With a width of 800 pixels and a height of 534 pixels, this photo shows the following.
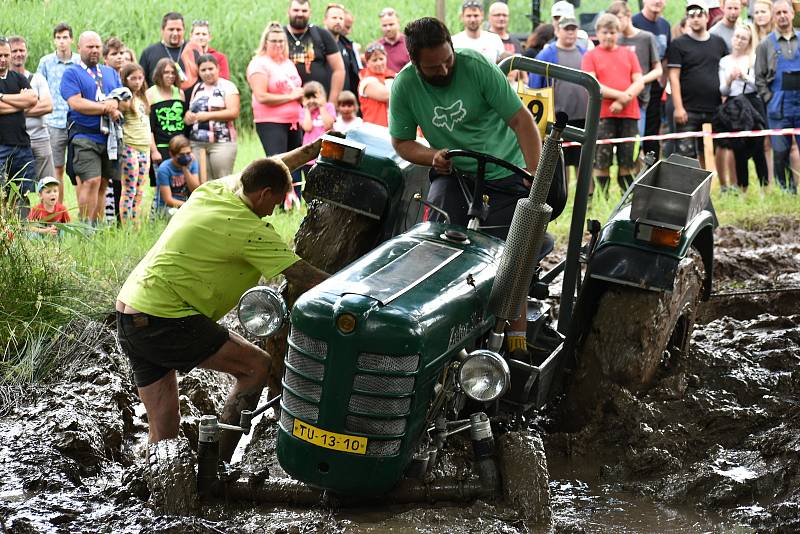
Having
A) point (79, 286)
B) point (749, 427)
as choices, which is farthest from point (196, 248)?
point (749, 427)

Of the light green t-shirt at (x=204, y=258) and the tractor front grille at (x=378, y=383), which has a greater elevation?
the light green t-shirt at (x=204, y=258)

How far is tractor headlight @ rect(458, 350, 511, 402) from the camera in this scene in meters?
3.93

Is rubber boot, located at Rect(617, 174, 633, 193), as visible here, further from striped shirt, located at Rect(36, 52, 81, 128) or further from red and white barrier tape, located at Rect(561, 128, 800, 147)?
striped shirt, located at Rect(36, 52, 81, 128)

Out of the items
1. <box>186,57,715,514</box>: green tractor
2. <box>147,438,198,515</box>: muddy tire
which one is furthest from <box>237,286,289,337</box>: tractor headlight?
<box>147,438,198,515</box>: muddy tire

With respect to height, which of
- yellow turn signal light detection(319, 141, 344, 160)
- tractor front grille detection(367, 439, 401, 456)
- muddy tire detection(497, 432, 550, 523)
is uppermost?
yellow turn signal light detection(319, 141, 344, 160)

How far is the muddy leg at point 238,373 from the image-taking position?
186 inches

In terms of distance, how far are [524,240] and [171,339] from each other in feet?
4.89

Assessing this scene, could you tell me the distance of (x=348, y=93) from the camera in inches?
405

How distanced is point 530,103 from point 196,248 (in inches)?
83.8

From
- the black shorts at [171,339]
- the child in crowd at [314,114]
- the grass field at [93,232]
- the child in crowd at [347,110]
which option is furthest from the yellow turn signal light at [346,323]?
the child in crowd at [347,110]

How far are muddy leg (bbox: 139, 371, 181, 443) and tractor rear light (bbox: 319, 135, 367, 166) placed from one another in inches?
51.4

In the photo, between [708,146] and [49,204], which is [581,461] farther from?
[708,146]

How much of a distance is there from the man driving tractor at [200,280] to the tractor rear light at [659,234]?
1462mm

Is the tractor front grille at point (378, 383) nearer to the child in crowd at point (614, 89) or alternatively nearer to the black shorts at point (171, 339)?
the black shorts at point (171, 339)
